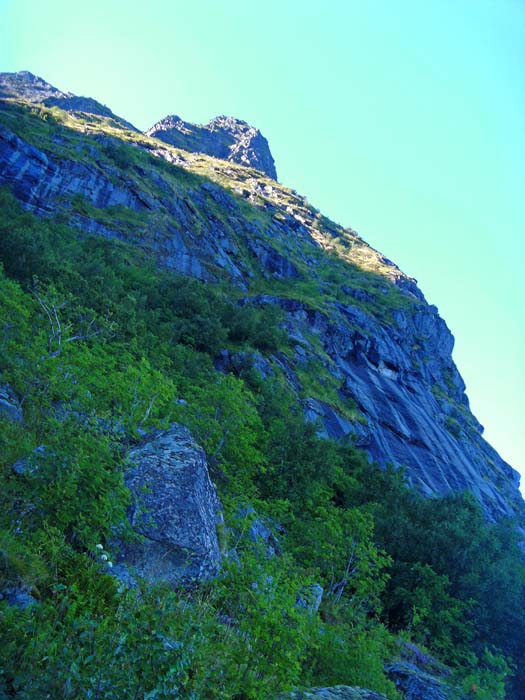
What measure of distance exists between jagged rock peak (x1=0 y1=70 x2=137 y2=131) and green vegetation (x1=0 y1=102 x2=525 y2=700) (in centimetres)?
10910

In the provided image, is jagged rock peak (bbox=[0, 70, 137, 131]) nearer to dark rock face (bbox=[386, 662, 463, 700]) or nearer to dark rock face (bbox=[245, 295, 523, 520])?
dark rock face (bbox=[245, 295, 523, 520])

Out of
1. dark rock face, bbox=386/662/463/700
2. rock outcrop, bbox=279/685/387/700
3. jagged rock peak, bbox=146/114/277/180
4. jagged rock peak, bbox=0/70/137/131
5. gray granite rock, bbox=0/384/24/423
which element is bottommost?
dark rock face, bbox=386/662/463/700

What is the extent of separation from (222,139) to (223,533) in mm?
167177

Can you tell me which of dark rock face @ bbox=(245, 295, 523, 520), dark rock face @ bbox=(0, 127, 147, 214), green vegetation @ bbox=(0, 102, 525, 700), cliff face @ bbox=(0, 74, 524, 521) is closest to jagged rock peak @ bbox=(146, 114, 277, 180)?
cliff face @ bbox=(0, 74, 524, 521)

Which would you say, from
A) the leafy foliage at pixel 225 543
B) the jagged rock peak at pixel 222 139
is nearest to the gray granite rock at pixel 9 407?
the leafy foliage at pixel 225 543

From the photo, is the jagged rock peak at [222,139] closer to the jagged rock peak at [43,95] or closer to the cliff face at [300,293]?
the jagged rock peak at [43,95]

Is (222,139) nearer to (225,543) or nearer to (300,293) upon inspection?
(300,293)

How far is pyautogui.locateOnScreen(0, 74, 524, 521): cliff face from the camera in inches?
1726

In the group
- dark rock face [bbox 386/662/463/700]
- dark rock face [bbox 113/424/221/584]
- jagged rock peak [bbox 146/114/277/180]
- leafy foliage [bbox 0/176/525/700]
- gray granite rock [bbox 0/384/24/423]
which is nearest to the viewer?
leafy foliage [bbox 0/176/525/700]

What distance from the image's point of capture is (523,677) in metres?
19.4

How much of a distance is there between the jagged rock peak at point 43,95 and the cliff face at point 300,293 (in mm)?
47227

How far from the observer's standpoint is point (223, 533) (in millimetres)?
9852

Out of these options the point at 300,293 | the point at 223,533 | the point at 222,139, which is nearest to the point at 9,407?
the point at 223,533

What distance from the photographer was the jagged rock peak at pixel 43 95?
4929 inches
